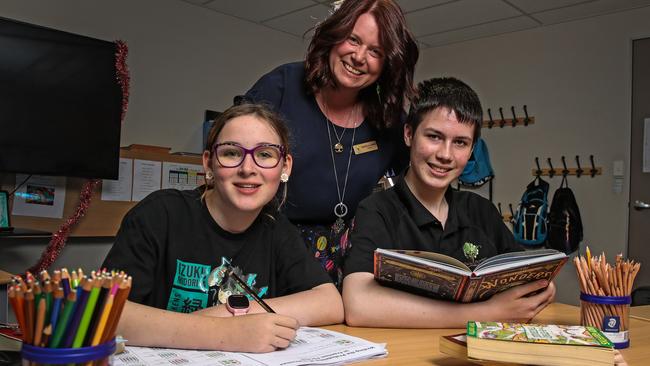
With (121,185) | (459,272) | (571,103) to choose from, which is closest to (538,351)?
(459,272)

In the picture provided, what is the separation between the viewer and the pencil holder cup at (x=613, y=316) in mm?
1043

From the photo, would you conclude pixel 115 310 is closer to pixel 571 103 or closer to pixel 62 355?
pixel 62 355

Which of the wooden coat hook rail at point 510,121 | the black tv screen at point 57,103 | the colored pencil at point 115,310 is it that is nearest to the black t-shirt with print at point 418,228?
the colored pencil at point 115,310

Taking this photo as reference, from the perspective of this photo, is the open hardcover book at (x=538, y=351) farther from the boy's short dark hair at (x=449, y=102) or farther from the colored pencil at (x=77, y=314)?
the boy's short dark hair at (x=449, y=102)

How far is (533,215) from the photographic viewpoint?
4.34 metres

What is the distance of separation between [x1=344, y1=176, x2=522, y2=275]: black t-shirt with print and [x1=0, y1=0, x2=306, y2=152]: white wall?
110 inches

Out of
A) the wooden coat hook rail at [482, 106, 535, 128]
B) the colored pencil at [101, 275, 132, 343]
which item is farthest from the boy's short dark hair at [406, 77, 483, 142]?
the wooden coat hook rail at [482, 106, 535, 128]

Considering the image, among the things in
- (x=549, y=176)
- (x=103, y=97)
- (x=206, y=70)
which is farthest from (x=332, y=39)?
(x=549, y=176)

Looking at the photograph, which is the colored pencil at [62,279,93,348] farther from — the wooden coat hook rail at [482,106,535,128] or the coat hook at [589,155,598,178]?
the wooden coat hook rail at [482,106,535,128]

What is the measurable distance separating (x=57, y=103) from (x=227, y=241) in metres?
2.09

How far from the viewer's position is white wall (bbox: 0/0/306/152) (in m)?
3.56

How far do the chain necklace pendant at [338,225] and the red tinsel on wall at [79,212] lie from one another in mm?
1973

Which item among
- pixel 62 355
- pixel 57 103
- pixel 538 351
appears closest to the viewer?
pixel 62 355

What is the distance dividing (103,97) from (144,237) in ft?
7.18
